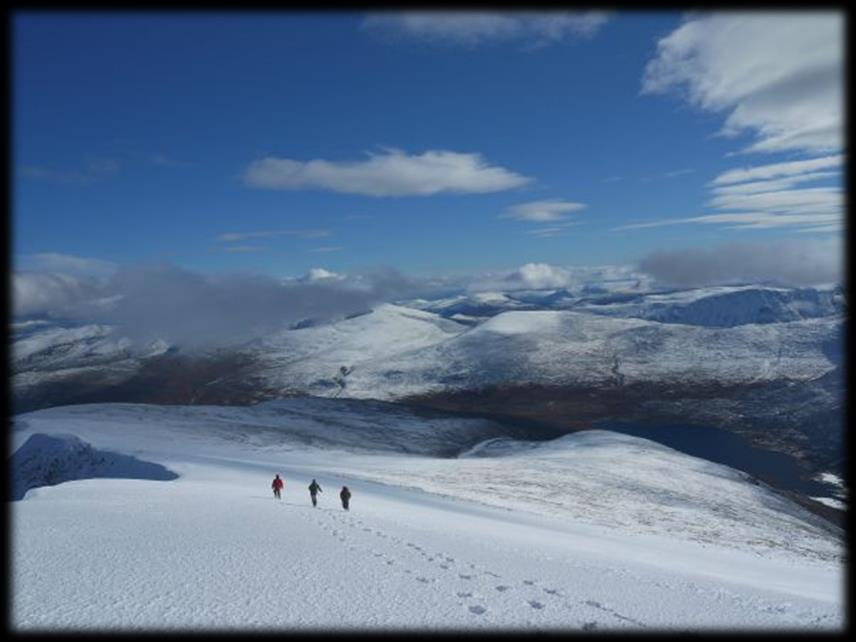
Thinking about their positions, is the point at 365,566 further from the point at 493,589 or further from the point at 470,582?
the point at 493,589

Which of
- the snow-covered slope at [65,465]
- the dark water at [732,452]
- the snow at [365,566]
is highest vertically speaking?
the snow at [365,566]

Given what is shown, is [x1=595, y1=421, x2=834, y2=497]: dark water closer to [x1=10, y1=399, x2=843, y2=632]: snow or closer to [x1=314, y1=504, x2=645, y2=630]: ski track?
[x1=10, y1=399, x2=843, y2=632]: snow

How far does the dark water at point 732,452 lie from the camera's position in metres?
90.4

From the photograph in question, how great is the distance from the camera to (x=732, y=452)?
386 feet

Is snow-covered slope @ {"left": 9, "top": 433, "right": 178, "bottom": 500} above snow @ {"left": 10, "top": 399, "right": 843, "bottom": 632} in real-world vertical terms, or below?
below

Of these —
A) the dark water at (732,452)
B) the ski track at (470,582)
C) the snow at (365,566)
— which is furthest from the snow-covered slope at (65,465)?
the dark water at (732,452)

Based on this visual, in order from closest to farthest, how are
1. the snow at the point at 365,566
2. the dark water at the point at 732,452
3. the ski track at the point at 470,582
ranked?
the snow at the point at 365,566, the ski track at the point at 470,582, the dark water at the point at 732,452

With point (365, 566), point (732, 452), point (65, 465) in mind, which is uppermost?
point (365, 566)

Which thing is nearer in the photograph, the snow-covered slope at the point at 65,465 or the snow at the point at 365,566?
the snow at the point at 365,566

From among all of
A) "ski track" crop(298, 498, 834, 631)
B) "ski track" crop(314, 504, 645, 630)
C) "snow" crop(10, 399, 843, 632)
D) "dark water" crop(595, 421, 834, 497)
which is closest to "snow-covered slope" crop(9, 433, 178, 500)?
"snow" crop(10, 399, 843, 632)

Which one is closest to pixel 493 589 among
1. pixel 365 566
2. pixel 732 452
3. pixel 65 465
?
pixel 365 566

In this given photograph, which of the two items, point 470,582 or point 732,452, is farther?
point 732,452

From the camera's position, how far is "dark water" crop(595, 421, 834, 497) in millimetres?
90375

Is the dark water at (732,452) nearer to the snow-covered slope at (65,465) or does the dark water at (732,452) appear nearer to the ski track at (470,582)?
the snow-covered slope at (65,465)
